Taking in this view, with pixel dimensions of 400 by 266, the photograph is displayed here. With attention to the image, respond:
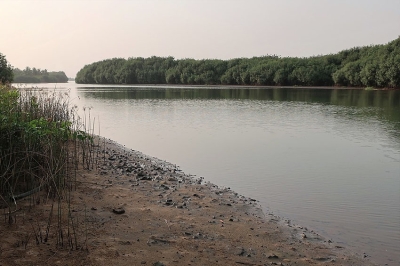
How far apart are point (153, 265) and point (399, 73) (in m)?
60.9

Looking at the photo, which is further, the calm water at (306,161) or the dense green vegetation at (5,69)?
the dense green vegetation at (5,69)

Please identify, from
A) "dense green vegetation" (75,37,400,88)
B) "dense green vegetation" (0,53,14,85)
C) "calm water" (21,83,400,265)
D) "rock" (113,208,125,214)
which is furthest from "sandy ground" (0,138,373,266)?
"dense green vegetation" (75,37,400,88)

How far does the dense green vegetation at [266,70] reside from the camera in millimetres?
62000

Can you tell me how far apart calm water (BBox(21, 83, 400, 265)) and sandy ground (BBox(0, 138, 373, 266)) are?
718mm

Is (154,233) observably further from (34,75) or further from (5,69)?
(34,75)

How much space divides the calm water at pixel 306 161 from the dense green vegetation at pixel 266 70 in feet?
137

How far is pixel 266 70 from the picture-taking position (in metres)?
88.2

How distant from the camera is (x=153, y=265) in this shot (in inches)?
178

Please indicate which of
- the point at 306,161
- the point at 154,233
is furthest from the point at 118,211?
the point at 306,161

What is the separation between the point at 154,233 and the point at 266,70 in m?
85.9

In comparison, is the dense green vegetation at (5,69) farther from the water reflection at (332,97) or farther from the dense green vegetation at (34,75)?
the dense green vegetation at (34,75)

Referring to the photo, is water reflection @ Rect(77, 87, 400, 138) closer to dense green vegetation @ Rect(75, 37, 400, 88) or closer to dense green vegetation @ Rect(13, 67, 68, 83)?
dense green vegetation @ Rect(75, 37, 400, 88)

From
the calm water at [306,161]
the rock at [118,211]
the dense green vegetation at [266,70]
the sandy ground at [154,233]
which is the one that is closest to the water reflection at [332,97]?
the calm water at [306,161]

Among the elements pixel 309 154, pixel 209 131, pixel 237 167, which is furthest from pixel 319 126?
pixel 237 167
